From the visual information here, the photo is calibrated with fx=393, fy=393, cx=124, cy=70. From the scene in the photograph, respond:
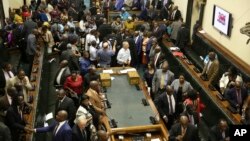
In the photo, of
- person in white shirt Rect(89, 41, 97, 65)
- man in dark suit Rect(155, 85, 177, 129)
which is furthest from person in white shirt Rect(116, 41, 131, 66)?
man in dark suit Rect(155, 85, 177, 129)

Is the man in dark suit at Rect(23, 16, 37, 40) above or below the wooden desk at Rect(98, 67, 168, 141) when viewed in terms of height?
above

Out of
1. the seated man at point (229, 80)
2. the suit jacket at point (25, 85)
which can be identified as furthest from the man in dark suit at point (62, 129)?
the seated man at point (229, 80)

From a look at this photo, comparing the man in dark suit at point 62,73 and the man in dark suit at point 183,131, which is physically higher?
the man in dark suit at point 62,73

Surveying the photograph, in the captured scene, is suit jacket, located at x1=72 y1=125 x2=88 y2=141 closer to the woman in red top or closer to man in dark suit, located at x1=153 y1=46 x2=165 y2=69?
the woman in red top

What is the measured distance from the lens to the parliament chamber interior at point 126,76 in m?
7.11

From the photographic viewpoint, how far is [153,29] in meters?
13.2

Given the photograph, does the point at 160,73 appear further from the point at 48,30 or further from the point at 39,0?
the point at 39,0

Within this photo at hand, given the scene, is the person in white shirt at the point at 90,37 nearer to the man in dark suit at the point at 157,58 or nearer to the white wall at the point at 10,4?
the man in dark suit at the point at 157,58

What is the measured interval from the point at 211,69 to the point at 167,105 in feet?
7.73

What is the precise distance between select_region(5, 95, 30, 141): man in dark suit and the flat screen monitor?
6949 millimetres

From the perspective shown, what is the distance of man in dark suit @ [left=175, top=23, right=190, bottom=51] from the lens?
12820 millimetres

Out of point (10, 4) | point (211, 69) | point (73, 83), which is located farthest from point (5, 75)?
point (10, 4)

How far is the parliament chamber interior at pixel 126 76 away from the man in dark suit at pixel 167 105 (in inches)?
0.8

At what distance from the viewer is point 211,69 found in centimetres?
970
